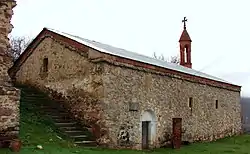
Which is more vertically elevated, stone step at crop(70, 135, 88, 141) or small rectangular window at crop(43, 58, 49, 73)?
small rectangular window at crop(43, 58, 49, 73)

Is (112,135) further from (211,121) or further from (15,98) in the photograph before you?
(211,121)

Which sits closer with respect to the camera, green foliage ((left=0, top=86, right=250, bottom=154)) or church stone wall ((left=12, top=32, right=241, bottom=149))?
green foliage ((left=0, top=86, right=250, bottom=154))

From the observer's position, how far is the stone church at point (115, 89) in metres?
14.3

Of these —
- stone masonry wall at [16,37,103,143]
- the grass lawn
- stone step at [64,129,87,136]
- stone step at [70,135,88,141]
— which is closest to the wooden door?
the grass lawn

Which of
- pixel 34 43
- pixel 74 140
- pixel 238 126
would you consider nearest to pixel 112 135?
pixel 74 140

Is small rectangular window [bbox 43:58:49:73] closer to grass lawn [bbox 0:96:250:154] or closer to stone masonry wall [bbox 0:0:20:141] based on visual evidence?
grass lawn [bbox 0:96:250:154]

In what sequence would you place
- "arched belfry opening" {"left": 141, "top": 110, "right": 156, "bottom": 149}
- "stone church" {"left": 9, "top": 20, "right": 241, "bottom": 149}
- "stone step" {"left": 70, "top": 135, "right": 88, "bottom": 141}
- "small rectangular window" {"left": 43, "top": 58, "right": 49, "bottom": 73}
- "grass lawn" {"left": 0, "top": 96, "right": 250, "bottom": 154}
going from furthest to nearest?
"small rectangular window" {"left": 43, "top": 58, "right": 49, "bottom": 73}
"arched belfry opening" {"left": 141, "top": 110, "right": 156, "bottom": 149}
"stone church" {"left": 9, "top": 20, "right": 241, "bottom": 149}
"stone step" {"left": 70, "top": 135, "right": 88, "bottom": 141}
"grass lawn" {"left": 0, "top": 96, "right": 250, "bottom": 154}

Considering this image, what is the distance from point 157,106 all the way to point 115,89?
3.23m

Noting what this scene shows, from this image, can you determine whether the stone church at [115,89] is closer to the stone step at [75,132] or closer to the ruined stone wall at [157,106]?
the ruined stone wall at [157,106]

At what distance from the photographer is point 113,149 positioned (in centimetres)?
1354

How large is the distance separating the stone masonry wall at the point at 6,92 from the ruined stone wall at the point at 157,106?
4269 mm

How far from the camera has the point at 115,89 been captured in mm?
14562

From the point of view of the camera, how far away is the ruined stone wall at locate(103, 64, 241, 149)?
47.4 ft

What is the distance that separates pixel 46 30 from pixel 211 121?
458 inches
